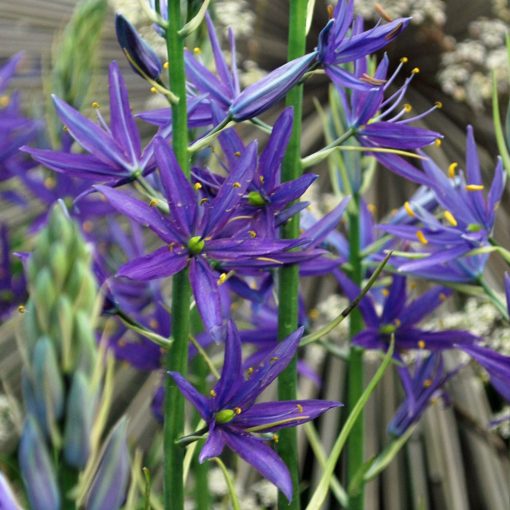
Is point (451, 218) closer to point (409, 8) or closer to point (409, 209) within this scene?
point (409, 209)

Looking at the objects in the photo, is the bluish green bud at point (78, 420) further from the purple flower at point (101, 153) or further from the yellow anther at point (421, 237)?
the yellow anther at point (421, 237)

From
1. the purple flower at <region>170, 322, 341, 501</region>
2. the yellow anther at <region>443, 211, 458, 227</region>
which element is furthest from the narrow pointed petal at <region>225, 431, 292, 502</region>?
the yellow anther at <region>443, 211, 458, 227</region>

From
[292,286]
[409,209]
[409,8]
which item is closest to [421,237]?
[409,209]

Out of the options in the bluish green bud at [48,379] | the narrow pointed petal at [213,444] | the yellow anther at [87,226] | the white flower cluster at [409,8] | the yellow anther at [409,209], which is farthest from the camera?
the white flower cluster at [409,8]

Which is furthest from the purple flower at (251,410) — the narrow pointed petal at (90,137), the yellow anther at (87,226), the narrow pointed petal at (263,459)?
the yellow anther at (87,226)

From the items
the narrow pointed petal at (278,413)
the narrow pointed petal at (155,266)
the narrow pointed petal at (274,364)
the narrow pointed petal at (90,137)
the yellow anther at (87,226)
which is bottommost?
the narrow pointed petal at (278,413)

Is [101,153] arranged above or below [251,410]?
above

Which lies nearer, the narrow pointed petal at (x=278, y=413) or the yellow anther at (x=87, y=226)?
the narrow pointed petal at (x=278, y=413)

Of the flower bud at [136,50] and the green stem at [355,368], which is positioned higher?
the flower bud at [136,50]
